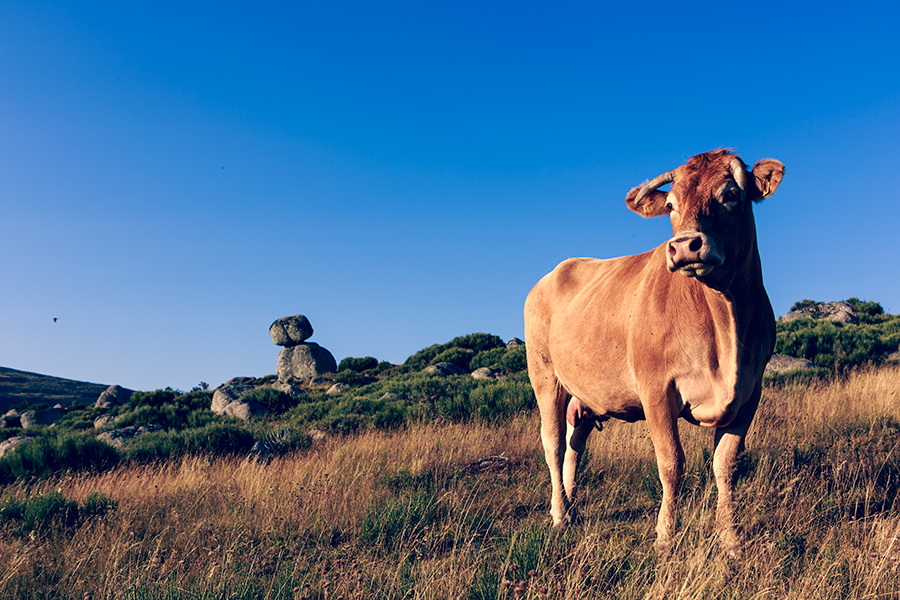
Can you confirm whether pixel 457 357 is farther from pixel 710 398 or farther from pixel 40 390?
pixel 40 390

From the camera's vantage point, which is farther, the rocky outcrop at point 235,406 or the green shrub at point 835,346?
the rocky outcrop at point 235,406

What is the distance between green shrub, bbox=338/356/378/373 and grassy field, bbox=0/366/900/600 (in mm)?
27714

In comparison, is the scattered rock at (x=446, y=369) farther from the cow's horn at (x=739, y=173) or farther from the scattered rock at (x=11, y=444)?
the cow's horn at (x=739, y=173)

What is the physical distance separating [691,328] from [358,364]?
113 feet

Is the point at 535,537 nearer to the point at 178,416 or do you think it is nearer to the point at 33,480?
the point at 33,480

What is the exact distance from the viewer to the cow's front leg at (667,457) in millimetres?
3801

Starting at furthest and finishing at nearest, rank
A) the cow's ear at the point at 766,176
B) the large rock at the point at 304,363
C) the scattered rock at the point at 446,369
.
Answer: the large rock at the point at 304,363 → the scattered rock at the point at 446,369 → the cow's ear at the point at 766,176

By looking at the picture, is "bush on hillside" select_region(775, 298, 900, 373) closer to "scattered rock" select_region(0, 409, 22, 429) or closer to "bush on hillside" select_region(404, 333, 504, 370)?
"bush on hillside" select_region(404, 333, 504, 370)

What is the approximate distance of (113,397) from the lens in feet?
122

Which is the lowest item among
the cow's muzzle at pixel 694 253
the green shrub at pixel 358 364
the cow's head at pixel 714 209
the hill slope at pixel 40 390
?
the hill slope at pixel 40 390

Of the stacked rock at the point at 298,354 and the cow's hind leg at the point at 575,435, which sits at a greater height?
the stacked rock at the point at 298,354

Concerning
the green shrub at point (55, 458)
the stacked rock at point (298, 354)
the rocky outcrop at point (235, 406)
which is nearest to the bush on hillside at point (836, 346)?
the green shrub at point (55, 458)

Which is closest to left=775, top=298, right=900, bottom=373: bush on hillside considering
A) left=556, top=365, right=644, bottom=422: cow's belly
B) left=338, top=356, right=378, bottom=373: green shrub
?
left=556, top=365, right=644, bottom=422: cow's belly

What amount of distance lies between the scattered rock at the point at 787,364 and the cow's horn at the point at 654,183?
38.3 feet
